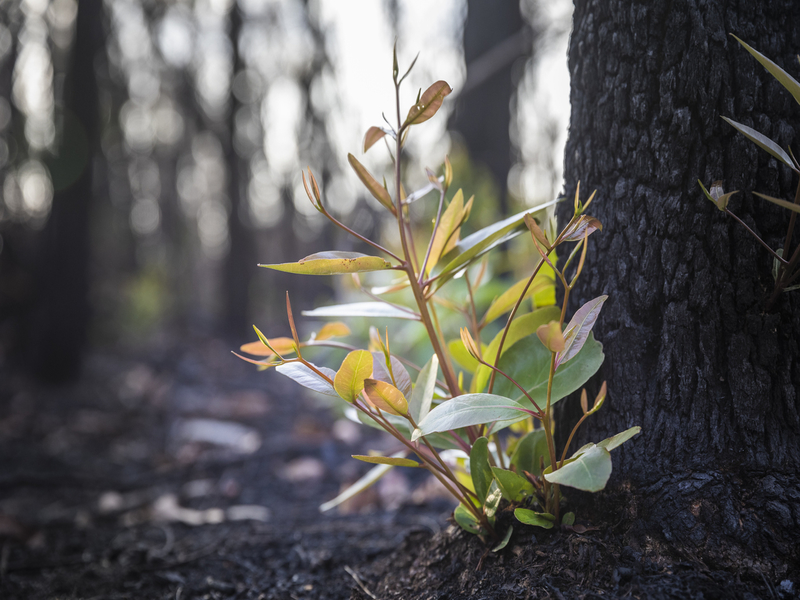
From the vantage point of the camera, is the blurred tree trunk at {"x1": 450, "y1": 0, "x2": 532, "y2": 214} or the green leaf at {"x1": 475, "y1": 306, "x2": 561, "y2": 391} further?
the blurred tree trunk at {"x1": 450, "y1": 0, "x2": 532, "y2": 214}

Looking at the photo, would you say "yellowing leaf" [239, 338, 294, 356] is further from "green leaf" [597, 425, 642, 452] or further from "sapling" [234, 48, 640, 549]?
"green leaf" [597, 425, 642, 452]

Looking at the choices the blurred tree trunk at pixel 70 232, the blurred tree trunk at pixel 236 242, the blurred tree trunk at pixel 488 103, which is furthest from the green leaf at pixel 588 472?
the blurred tree trunk at pixel 236 242

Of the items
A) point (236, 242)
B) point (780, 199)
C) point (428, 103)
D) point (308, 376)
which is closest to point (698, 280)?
point (780, 199)

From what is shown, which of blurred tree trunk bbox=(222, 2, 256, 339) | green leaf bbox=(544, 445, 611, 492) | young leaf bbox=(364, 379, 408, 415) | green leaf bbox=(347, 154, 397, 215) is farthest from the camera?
blurred tree trunk bbox=(222, 2, 256, 339)

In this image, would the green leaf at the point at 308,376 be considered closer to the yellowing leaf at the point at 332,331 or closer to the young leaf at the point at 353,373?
the young leaf at the point at 353,373

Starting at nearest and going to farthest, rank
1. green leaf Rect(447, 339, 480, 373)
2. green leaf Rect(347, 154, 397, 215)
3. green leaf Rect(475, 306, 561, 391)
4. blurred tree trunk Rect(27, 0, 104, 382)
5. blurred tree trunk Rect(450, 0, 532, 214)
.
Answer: green leaf Rect(347, 154, 397, 215), green leaf Rect(475, 306, 561, 391), green leaf Rect(447, 339, 480, 373), blurred tree trunk Rect(450, 0, 532, 214), blurred tree trunk Rect(27, 0, 104, 382)

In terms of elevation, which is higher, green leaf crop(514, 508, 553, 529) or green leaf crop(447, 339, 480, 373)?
green leaf crop(447, 339, 480, 373)

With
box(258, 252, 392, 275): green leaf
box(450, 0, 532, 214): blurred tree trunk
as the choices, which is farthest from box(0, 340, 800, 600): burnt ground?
box(450, 0, 532, 214): blurred tree trunk
